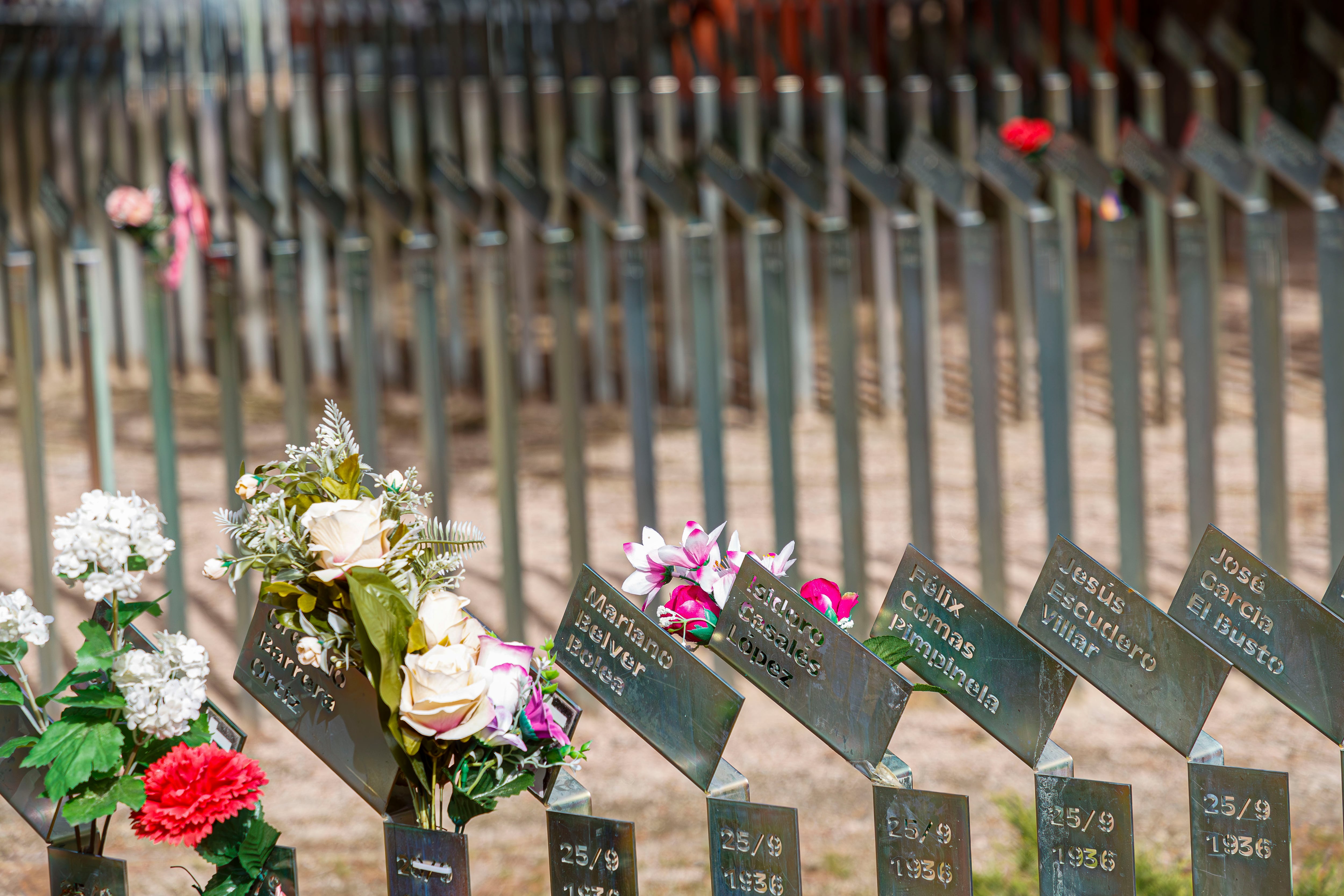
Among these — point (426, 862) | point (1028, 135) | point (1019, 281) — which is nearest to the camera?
point (426, 862)

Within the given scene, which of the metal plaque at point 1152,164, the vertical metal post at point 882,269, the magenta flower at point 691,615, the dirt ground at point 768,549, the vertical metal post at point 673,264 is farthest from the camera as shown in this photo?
the vertical metal post at point 882,269

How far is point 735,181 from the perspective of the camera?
326 cm

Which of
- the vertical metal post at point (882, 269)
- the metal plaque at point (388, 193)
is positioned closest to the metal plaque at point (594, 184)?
the metal plaque at point (388, 193)

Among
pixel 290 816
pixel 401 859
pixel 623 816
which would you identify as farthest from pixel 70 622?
pixel 401 859

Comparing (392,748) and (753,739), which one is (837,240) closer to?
(753,739)

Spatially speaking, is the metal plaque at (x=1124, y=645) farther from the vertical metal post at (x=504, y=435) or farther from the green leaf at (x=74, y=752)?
the vertical metal post at (x=504, y=435)

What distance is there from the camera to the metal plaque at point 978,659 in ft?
4.70

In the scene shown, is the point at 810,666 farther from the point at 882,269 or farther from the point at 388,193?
the point at 882,269

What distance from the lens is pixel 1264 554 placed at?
3.26 metres

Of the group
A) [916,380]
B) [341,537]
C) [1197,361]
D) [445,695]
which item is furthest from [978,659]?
[1197,361]

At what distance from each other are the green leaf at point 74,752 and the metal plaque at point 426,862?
26 cm

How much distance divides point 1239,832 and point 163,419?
2.42m

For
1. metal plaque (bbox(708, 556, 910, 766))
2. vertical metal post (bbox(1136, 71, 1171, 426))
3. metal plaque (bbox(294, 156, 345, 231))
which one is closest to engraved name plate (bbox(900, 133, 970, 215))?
vertical metal post (bbox(1136, 71, 1171, 426))

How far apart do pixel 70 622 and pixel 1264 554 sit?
282 cm
